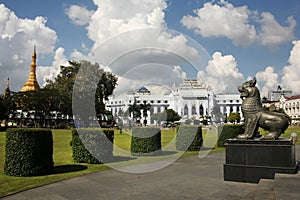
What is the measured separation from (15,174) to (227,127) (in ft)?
54.2

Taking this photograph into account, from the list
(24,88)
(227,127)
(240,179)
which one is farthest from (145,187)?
(24,88)

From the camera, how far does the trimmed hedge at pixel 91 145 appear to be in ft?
43.7

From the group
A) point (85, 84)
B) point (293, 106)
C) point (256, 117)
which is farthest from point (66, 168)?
Answer: point (293, 106)

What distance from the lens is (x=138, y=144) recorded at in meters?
16.7

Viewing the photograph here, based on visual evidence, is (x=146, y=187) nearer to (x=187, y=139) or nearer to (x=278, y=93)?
(x=187, y=139)

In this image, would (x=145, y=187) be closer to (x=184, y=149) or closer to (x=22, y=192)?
(x=22, y=192)

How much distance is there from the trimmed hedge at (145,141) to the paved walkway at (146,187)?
548cm

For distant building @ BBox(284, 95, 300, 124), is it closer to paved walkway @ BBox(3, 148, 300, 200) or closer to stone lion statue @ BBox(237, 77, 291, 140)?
stone lion statue @ BBox(237, 77, 291, 140)

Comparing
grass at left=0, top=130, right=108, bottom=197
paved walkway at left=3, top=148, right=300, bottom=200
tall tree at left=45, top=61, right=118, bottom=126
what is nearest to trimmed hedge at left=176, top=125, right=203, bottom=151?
grass at left=0, top=130, right=108, bottom=197

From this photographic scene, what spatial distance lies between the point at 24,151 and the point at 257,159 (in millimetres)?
7786

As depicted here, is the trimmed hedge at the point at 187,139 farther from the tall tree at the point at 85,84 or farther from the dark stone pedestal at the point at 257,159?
the tall tree at the point at 85,84

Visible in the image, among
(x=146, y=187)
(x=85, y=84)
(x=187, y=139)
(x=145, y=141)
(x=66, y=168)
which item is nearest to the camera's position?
(x=146, y=187)

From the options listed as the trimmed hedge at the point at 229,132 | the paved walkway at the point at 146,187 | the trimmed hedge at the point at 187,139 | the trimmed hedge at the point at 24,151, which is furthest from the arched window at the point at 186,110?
the trimmed hedge at the point at 24,151

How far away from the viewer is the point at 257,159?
897cm
